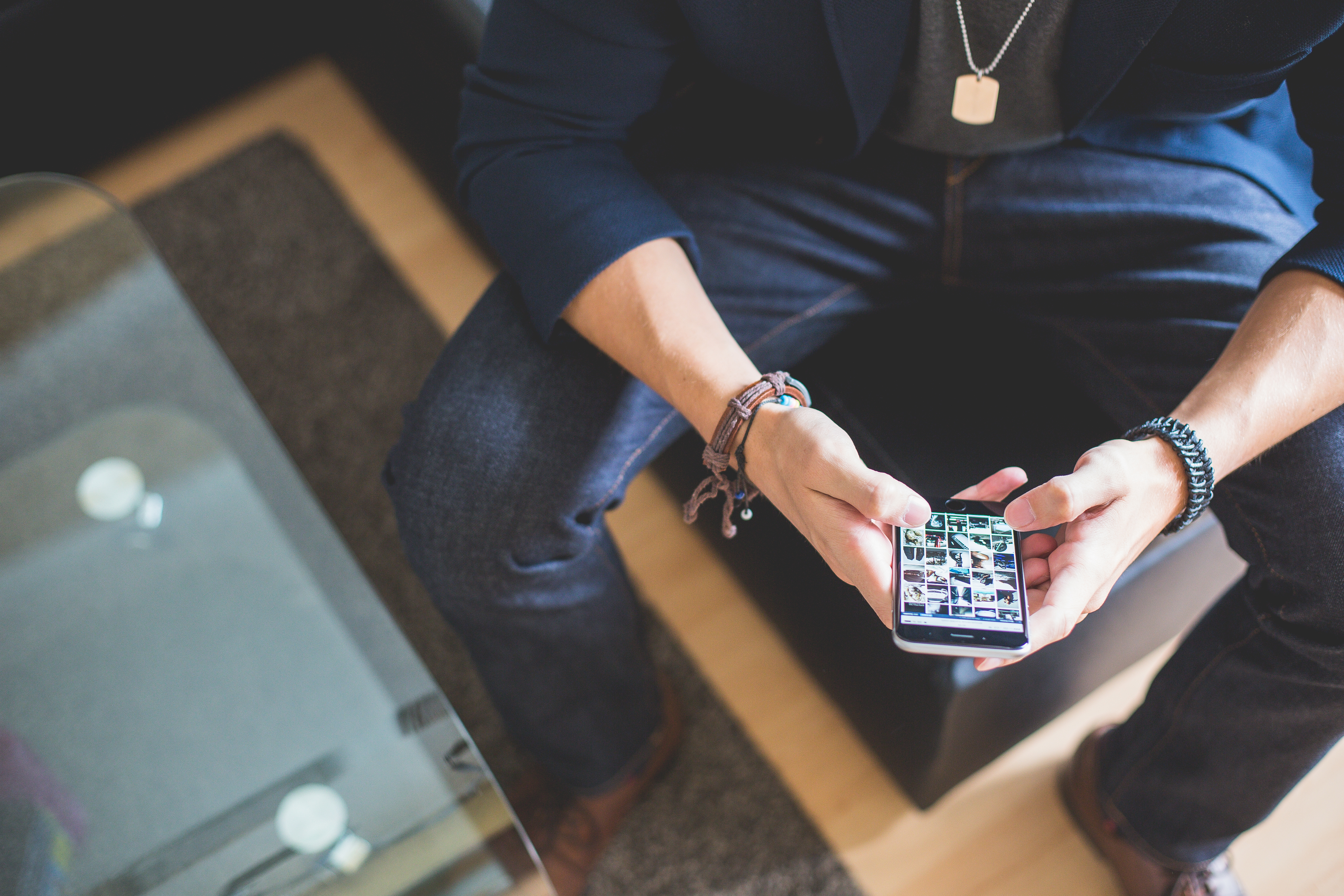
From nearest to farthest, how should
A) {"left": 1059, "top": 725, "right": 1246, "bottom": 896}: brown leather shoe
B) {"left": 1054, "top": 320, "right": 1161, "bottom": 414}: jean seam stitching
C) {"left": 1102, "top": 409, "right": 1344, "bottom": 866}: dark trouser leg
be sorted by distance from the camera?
{"left": 1102, "top": 409, "right": 1344, "bottom": 866}: dark trouser leg
{"left": 1054, "top": 320, "right": 1161, "bottom": 414}: jean seam stitching
{"left": 1059, "top": 725, "right": 1246, "bottom": 896}: brown leather shoe

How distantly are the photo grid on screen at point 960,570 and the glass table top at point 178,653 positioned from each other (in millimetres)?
373

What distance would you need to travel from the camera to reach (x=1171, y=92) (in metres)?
0.83

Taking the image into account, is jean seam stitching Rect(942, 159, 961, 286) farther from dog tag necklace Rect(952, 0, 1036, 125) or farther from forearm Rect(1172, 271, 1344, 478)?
forearm Rect(1172, 271, 1344, 478)

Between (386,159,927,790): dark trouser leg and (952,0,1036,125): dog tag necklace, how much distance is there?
0.33ft

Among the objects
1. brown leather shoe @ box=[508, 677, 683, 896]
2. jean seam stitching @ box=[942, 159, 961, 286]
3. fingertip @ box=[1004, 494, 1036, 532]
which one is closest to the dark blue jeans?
jean seam stitching @ box=[942, 159, 961, 286]

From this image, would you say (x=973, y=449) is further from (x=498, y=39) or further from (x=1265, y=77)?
(x=498, y=39)

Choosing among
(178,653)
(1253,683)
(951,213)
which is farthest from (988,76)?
(178,653)

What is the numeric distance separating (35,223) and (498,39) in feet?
2.56

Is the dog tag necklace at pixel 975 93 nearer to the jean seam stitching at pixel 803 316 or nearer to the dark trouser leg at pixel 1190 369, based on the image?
the dark trouser leg at pixel 1190 369

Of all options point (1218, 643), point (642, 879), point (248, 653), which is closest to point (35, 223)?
point (248, 653)

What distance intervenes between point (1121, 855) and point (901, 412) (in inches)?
20.3

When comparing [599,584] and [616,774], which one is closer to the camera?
[599,584]

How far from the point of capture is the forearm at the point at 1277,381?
73 cm

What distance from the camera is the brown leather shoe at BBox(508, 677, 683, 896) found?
1071mm
